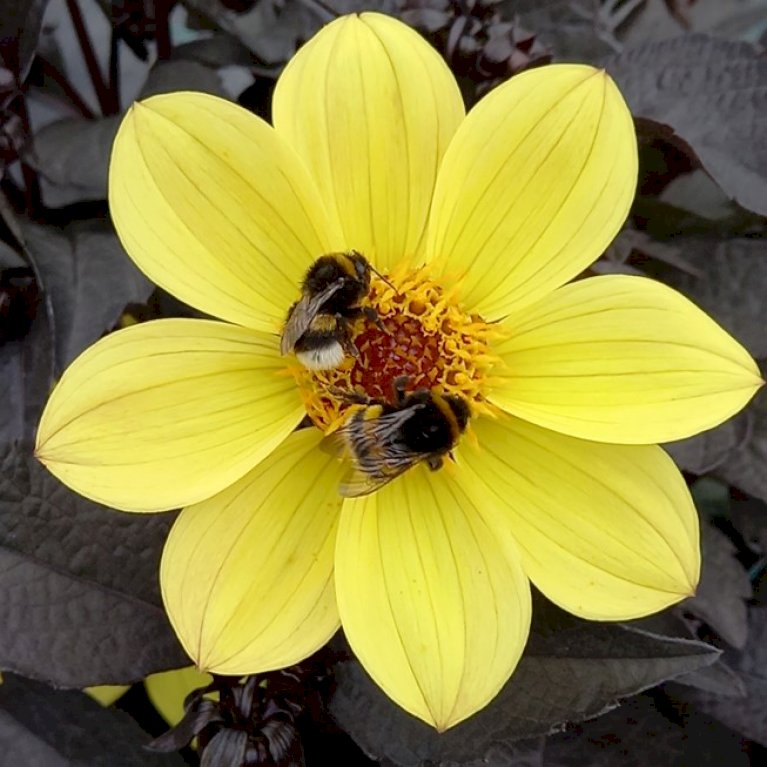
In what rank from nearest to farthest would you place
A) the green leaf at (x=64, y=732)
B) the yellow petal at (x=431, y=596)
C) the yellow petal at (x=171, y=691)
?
the yellow petal at (x=431, y=596), the green leaf at (x=64, y=732), the yellow petal at (x=171, y=691)

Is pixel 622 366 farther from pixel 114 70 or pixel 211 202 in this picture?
pixel 114 70

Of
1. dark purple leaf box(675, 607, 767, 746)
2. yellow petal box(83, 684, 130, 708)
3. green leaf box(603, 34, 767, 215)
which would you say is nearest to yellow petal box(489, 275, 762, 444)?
green leaf box(603, 34, 767, 215)

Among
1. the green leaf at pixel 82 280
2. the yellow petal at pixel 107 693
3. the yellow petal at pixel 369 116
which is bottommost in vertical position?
the yellow petal at pixel 107 693

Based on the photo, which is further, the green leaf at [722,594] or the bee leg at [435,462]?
the green leaf at [722,594]

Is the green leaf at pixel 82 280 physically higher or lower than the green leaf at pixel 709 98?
lower

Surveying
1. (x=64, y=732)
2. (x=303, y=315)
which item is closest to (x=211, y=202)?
(x=303, y=315)

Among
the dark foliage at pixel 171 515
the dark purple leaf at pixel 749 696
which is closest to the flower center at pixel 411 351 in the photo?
the dark foliage at pixel 171 515

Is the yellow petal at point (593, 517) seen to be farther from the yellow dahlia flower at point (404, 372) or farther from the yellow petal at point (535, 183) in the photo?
the yellow petal at point (535, 183)
